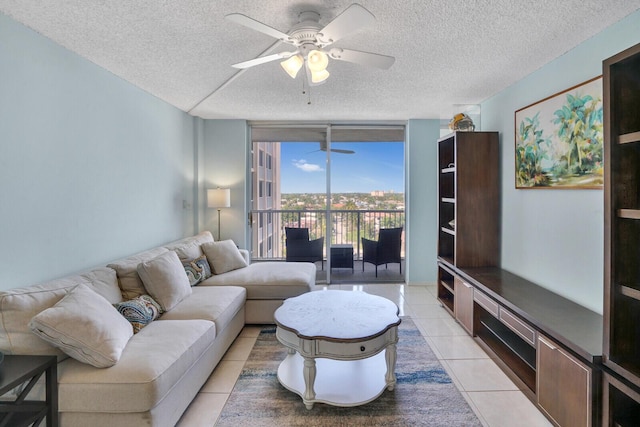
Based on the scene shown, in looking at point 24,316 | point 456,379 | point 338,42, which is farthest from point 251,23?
point 456,379

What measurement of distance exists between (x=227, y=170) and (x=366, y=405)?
3.74 metres

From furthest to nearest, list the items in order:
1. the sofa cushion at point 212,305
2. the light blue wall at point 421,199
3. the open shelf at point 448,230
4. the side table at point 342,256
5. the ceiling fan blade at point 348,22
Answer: the side table at point 342,256
the light blue wall at point 421,199
the open shelf at point 448,230
the sofa cushion at point 212,305
the ceiling fan blade at point 348,22

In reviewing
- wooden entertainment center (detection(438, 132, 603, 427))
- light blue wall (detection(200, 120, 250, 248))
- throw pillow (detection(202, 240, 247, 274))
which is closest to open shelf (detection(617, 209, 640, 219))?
wooden entertainment center (detection(438, 132, 603, 427))

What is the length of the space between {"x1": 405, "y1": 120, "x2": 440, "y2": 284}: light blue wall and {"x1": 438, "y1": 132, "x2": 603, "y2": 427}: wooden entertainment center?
2.40 feet

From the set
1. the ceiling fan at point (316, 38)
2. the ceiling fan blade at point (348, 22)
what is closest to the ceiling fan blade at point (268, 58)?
the ceiling fan at point (316, 38)

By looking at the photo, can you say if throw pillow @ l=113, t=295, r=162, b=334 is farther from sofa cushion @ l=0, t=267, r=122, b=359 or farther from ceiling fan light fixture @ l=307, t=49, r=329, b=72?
ceiling fan light fixture @ l=307, t=49, r=329, b=72

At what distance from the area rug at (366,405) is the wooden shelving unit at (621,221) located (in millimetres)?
871

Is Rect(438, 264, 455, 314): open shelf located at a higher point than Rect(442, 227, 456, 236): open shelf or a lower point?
A: lower

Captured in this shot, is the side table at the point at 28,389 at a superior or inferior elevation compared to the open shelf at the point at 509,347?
superior

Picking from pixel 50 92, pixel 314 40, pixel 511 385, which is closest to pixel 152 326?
pixel 50 92

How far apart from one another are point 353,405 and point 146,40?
9.32 feet

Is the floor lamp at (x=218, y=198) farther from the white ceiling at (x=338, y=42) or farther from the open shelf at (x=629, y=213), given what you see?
the open shelf at (x=629, y=213)

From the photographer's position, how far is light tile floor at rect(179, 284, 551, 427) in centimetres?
205

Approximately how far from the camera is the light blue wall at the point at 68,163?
6.68 feet
